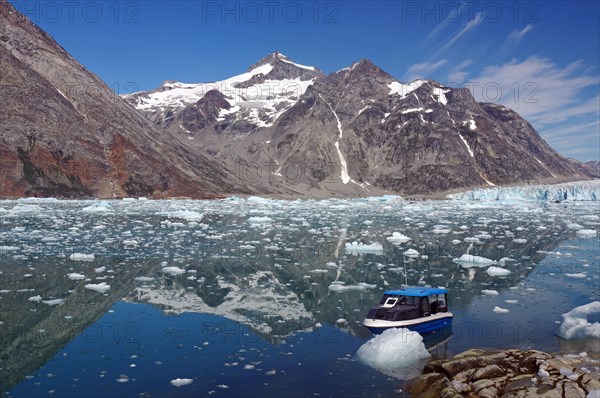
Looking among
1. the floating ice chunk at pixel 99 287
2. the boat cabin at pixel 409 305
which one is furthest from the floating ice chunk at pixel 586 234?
the floating ice chunk at pixel 99 287

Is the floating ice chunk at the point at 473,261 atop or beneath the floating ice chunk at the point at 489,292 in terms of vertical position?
atop

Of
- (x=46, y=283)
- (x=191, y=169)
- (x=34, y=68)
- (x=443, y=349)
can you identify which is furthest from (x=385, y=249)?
(x=34, y=68)

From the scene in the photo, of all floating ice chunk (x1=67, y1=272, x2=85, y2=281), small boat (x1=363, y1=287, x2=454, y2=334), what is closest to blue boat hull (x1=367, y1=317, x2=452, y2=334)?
small boat (x1=363, y1=287, x2=454, y2=334)

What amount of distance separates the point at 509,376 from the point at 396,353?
2824 millimetres

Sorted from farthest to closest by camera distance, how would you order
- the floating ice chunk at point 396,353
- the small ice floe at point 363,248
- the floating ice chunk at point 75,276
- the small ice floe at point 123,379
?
1. the small ice floe at point 363,248
2. the floating ice chunk at point 75,276
3. the floating ice chunk at point 396,353
4. the small ice floe at point 123,379

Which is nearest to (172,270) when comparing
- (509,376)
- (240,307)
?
(240,307)

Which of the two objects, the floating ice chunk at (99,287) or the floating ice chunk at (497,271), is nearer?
the floating ice chunk at (99,287)

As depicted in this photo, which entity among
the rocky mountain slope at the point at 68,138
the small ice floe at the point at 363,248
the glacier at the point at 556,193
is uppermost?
the rocky mountain slope at the point at 68,138

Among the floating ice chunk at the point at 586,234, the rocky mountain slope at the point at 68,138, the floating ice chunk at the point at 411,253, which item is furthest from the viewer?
the rocky mountain slope at the point at 68,138

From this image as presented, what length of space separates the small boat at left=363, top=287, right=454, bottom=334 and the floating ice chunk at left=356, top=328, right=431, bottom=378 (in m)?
1.28

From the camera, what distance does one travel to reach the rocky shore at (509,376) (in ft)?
30.6

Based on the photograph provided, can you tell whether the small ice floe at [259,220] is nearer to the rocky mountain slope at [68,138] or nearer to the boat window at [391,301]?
the boat window at [391,301]

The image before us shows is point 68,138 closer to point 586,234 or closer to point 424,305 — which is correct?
point 586,234

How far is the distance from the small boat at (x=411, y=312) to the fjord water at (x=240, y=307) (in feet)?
1.74
